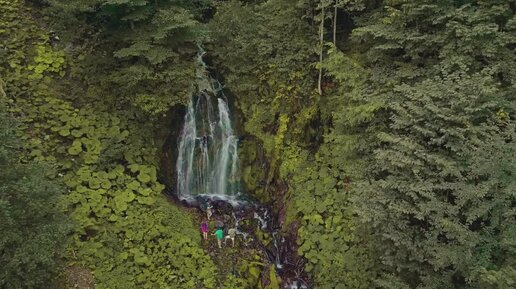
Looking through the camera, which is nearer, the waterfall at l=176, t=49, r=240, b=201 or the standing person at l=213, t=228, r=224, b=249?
the standing person at l=213, t=228, r=224, b=249

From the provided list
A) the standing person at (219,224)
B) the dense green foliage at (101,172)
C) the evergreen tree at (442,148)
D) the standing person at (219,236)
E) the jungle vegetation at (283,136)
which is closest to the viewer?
the evergreen tree at (442,148)

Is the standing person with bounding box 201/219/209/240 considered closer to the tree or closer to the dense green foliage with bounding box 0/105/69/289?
the tree

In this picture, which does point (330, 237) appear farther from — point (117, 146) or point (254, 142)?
point (117, 146)

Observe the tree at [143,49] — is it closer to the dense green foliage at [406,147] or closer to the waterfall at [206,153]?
the waterfall at [206,153]

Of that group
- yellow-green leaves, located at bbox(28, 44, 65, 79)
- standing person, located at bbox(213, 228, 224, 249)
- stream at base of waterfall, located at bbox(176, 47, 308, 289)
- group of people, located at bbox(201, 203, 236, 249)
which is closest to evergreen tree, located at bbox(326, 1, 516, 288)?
group of people, located at bbox(201, 203, 236, 249)

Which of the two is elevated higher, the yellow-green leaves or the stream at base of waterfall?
the yellow-green leaves

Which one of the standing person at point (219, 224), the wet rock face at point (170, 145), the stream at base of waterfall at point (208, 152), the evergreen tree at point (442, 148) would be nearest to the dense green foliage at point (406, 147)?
the evergreen tree at point (442, 148)

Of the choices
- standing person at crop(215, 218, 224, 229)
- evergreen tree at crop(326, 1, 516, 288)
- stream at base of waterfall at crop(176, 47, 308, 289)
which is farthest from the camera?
stream at base of waterfall at crop(176, 47, 308, 289)
